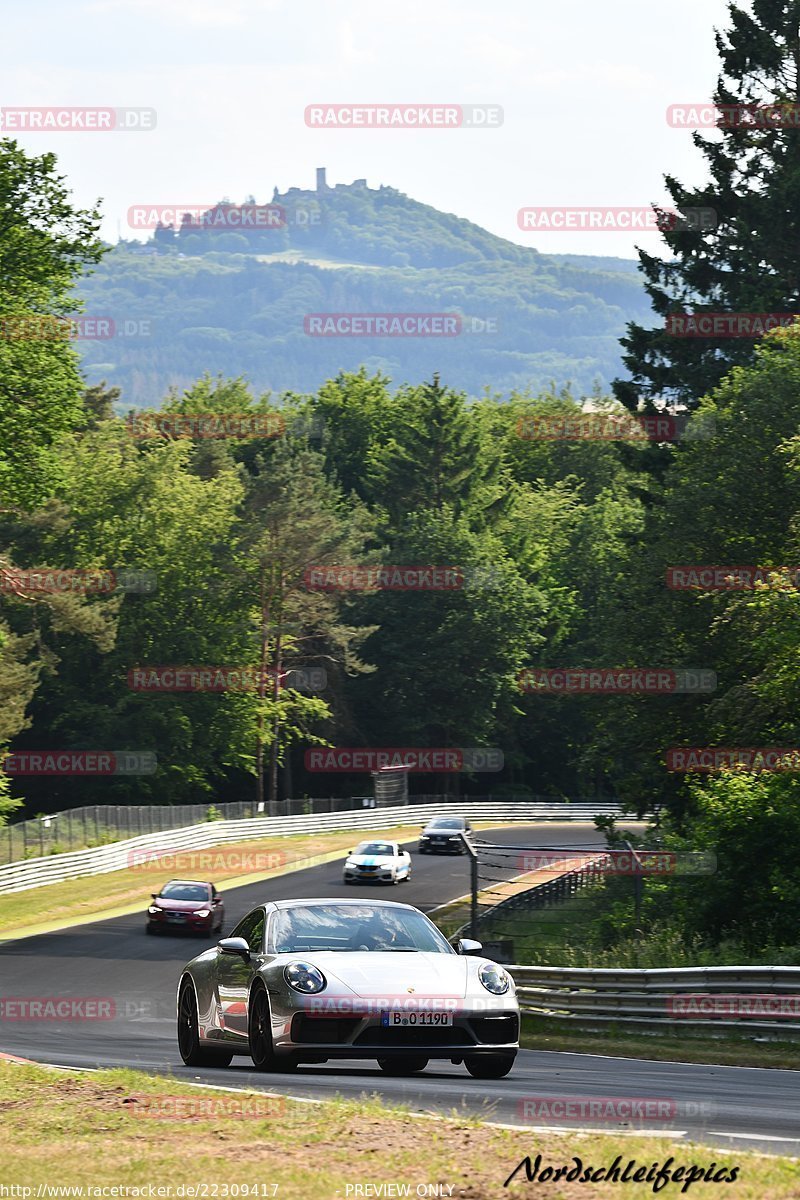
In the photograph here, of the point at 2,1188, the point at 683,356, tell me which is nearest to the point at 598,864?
the point at 683,356

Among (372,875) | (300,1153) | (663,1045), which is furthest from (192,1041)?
(372,875)

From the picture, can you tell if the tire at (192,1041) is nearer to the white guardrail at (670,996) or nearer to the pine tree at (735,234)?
the white guardrail at (670,996)

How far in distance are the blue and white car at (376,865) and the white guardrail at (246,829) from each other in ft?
29.0

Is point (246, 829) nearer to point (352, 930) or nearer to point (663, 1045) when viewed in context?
point (663, 1045)

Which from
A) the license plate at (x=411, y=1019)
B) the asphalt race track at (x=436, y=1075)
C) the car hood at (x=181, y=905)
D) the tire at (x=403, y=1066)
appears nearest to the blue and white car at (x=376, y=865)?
the car hood at (x=181, y=905)

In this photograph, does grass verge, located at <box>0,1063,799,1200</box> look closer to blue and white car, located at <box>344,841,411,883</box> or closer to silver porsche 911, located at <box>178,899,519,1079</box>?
silver porsche 911, located at <box>178,899,519,1079</box>

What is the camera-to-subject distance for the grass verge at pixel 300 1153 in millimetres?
7805

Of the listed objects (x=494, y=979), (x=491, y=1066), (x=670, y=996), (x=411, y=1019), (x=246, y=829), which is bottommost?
(x=246, y=829)

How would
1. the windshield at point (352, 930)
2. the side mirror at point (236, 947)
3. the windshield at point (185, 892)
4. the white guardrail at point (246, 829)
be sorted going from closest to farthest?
1. the windshield at point (352, 930)
2. the side mirror at point (236, 947)
3. the windshield at point (185, 892)
4. the white guardrail at point (246, 829)

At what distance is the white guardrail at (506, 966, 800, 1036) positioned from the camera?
59.4ft

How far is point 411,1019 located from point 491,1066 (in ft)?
4.35

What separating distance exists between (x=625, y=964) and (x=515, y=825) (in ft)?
211

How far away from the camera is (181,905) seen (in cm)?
4159

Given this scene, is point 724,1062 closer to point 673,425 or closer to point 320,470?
point 673,425
